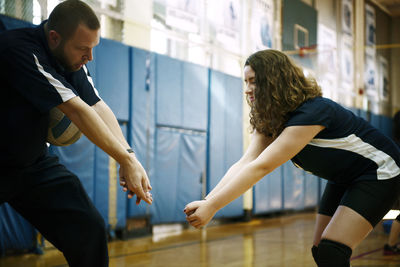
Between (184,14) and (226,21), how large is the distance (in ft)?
4.85

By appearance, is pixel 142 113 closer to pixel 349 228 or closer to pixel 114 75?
pixel 114 75

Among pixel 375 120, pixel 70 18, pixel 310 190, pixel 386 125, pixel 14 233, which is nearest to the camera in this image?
pixel 70 18

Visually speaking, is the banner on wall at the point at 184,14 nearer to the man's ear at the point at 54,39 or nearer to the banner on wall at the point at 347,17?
the man's ear at the point at 54,39

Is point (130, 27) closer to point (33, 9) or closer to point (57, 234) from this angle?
point (33, 9)

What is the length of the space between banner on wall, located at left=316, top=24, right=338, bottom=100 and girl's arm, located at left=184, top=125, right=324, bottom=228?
39.9ft

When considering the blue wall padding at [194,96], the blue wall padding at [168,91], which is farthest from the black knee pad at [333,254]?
the blue wall padding at [194,96]

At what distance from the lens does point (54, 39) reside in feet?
7.70

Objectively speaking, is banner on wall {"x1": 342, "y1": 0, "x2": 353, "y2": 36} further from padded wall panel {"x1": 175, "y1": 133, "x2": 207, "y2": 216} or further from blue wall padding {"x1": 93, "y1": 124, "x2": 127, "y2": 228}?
blue wall padding {"x1": 93, "y1": 124, "x2": 127, "y2": 228}

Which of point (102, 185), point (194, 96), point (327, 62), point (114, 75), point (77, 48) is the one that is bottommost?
point (102, 185)

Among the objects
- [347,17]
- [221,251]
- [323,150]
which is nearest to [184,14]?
[221,251]

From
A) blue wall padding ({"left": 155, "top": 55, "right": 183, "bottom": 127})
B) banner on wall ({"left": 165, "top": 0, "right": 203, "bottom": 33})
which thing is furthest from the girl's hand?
banner on wall ({"left": 165, "top": 0, "right": 203, "bottom": 33})

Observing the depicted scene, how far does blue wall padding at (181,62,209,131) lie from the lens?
30.9ft

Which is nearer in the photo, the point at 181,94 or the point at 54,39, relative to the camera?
the point at 54,39

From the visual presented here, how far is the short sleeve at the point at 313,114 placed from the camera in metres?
2.48
